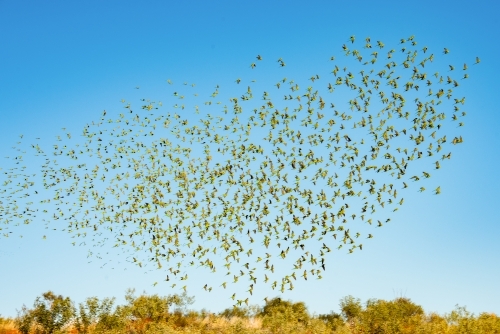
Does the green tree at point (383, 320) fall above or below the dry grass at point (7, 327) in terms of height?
below

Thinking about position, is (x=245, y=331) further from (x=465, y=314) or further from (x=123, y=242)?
(x=465, y=314)

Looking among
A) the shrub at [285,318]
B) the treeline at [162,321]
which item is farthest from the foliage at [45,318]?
the shrub at [285,318]

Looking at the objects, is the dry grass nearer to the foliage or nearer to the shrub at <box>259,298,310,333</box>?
the foliage

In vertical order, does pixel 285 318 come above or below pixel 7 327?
below

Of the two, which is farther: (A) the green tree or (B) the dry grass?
(B) the dry grass

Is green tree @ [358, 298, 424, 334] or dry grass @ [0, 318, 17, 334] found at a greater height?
dry grass @ [0, 318, 17, 334]

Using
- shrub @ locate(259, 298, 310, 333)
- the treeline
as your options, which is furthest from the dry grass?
shrub @ locate(259, 298, 310, 333)

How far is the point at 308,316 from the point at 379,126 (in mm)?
28148

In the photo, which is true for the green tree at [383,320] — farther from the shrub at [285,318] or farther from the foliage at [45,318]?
the foliage at [45,318]

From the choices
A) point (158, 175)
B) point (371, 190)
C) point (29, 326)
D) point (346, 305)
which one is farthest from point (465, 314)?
point (29, 326)

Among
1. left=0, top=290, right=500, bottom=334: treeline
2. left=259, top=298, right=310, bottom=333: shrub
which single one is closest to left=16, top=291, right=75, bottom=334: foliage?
left=0, top=290, right=500, bottom=334: treeline

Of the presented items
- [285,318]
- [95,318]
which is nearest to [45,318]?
[95,318]

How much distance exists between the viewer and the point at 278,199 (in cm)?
2958

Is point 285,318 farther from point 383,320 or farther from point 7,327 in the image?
point 7,327
